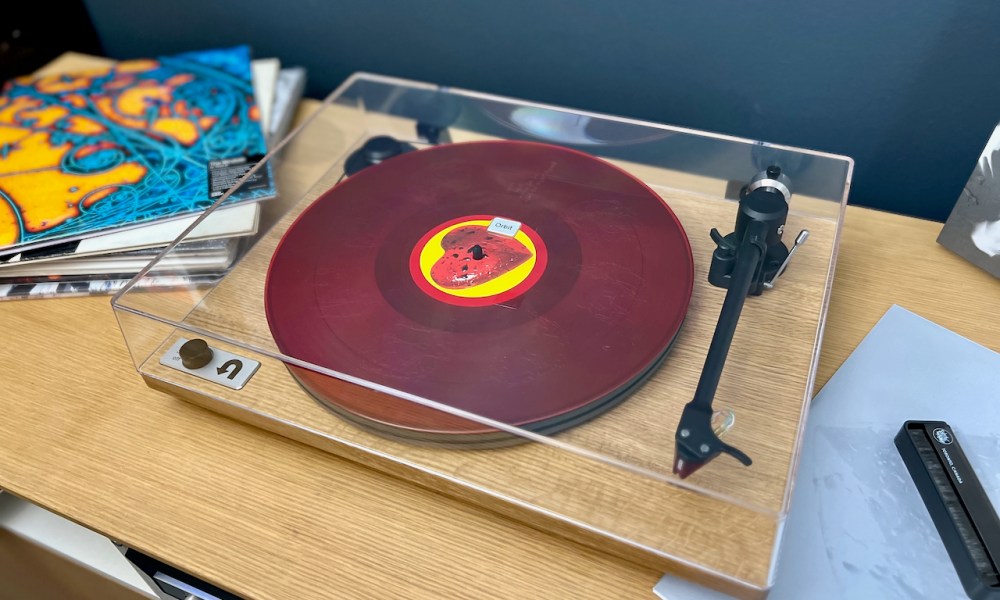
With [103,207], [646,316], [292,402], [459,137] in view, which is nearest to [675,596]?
[646,316]

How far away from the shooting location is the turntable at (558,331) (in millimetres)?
608

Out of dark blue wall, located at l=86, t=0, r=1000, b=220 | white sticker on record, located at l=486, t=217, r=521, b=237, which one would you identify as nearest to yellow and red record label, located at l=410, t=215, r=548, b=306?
white sticker on record, located at l=486, t=217, r=521, b=237

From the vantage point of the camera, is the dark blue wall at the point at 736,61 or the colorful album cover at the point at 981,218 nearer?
the colorful album cover at the point at 981,218

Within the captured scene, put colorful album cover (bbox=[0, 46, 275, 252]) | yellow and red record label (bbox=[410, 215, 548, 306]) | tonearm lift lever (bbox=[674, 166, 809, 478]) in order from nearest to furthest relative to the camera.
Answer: tonearm lift lever (bbox=[674, 166, 809, 478])
yellow and red record label (bbox=[410, 215, 548, 306])
colorful album cover (bbox=[0, 46, 275, 252])

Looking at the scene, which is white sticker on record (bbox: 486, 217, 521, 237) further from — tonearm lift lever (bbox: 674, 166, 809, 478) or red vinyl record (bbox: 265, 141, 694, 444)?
tonearm lift lever (bbox: 674, 166, 809, 478)

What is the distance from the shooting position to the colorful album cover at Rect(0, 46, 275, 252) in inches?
36.0

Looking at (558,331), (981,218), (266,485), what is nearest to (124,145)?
(266,485)

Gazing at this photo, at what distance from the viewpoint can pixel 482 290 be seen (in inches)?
28.3

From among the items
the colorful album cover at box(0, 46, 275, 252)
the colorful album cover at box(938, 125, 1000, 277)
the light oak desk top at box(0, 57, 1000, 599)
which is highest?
the colorful album cover at box(938, 125, 1000, 277)

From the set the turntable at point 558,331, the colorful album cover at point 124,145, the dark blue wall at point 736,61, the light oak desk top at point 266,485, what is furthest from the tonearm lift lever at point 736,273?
the colorful album cover at point 124,145

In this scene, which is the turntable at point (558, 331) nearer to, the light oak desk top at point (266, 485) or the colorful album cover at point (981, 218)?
the light oak desk top at point (266, 485)

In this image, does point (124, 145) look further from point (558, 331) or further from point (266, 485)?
point (558, 331)

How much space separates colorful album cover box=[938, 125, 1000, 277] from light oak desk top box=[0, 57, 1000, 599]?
0.06 ft

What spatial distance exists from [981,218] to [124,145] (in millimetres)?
1112
